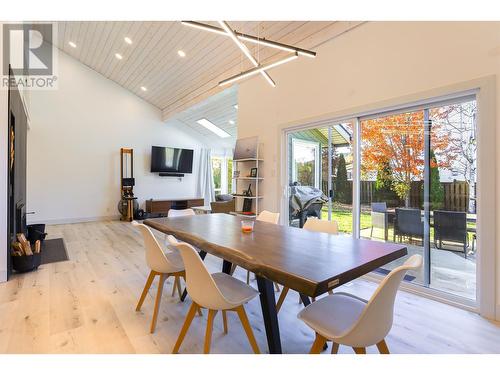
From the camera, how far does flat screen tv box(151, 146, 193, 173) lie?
779cm

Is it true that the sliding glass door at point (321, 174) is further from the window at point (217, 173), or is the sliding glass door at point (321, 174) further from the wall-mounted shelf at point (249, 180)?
the window at point (217, 173)

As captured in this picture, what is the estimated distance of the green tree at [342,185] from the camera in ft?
11.3

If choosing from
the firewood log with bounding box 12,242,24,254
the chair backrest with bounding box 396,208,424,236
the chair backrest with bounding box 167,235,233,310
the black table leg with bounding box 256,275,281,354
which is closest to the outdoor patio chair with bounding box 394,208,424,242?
the chair backrest with bounding box 396,208,424,236

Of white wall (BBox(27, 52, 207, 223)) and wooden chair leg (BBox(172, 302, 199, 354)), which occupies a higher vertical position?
white wall (BBox(27, 52, 207, 223))

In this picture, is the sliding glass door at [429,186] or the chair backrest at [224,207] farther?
the chair backrest at [224,207]

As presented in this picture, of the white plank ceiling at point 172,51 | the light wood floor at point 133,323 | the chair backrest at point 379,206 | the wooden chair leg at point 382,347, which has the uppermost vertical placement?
the white plank ceiling at point 172,51

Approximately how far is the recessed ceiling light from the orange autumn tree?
5.57 m

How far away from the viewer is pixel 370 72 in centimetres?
296

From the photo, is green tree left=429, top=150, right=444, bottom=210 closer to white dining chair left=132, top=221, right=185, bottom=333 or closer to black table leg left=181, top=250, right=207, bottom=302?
black table leg left=181, top=250, right=207, bottom=302

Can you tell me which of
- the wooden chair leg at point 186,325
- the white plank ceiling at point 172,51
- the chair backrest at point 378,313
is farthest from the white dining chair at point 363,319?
the white plank ceiling at point 172,51

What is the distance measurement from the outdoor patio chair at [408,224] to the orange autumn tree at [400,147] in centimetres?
10

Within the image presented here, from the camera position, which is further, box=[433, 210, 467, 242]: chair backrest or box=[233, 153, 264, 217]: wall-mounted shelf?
box=[233, 153, 264, 217]: wall-mounted shelf

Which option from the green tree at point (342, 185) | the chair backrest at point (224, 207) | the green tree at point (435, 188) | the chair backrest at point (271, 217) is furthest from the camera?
the chair backrest at point (224, 207)
